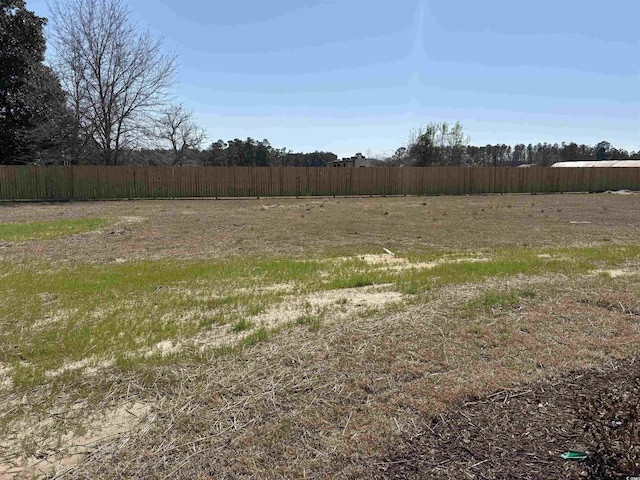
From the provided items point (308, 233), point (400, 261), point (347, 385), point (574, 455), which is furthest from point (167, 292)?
point (308, 233)

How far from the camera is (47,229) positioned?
1024cm

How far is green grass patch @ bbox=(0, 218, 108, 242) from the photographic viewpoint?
9038 millimetres

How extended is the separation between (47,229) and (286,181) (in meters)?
14.2

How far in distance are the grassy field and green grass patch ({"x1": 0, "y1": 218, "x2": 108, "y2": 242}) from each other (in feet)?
8.46

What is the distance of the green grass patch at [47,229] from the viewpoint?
9038 mm

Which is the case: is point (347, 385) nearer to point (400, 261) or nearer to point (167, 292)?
point (167, 292)

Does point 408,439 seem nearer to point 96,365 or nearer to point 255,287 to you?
point 96,365

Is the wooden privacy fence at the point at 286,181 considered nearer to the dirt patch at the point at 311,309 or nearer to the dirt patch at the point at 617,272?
the dirt patch at the point at 311,309

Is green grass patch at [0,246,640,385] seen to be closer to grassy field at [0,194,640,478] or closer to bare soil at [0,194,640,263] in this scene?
grassy field at [0,194,640,478]

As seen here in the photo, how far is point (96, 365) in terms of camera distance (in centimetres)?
294

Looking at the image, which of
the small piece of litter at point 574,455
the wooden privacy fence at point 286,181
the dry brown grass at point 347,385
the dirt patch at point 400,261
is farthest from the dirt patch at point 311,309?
the wooden privacy fence at point 286,181

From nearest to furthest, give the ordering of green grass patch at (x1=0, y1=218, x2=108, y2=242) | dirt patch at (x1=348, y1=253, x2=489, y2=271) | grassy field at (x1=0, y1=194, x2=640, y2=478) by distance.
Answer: grassy field at (x1=0, y1=194, x2=640, y2=478)
dirt patch at (x1=348, y1=253, x2=489, y2=271)
green grass patch at (x1=0, y1=218, x2=108, y2=242)

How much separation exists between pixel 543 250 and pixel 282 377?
6.37 meters

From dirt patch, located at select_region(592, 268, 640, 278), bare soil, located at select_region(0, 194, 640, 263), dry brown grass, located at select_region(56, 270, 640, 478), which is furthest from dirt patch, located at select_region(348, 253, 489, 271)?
dry brown grass, located at select_region(56, 270, 640, 478)
